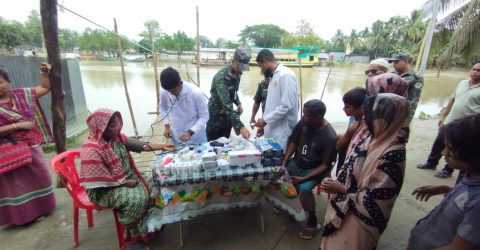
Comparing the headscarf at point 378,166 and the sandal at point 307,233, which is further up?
the headscarf at point 378,166

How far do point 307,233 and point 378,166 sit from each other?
3.97 feet

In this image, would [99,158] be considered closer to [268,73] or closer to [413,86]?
[268,73]

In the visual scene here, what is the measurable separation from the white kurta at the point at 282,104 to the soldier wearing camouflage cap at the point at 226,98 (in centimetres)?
35

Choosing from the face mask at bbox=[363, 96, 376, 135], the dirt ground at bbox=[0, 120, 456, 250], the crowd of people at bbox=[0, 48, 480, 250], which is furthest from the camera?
the dirt ground at bbox=[0, 120, 456, 250]

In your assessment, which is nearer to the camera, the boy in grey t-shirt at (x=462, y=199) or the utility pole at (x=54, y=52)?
the boy in grey t-shirt at (x=462, y=199)

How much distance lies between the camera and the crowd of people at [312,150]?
45.9 inches

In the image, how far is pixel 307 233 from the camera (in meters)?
2.25

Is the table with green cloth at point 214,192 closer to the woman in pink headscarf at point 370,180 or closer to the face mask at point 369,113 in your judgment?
the woman in pink headscarf at point 370,180

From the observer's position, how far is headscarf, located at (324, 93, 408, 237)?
1.31 metres

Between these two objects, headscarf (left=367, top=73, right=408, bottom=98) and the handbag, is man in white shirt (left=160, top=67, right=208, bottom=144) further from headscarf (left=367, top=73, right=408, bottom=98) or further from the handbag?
headscarf (left=367, top=73, right=408, bottom=98)

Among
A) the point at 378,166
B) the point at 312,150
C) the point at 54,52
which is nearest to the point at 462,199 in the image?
the point at 378,166

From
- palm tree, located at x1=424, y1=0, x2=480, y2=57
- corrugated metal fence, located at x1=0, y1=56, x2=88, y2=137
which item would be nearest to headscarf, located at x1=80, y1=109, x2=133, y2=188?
corrugated metal fence, located at x1=0, y1=56, x2=88, y2=137

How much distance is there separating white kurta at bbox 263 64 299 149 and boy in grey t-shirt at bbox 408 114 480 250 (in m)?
1.52

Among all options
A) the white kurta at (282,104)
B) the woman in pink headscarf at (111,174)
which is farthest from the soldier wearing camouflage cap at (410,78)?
the woman in pink headscarf at (111,174)
